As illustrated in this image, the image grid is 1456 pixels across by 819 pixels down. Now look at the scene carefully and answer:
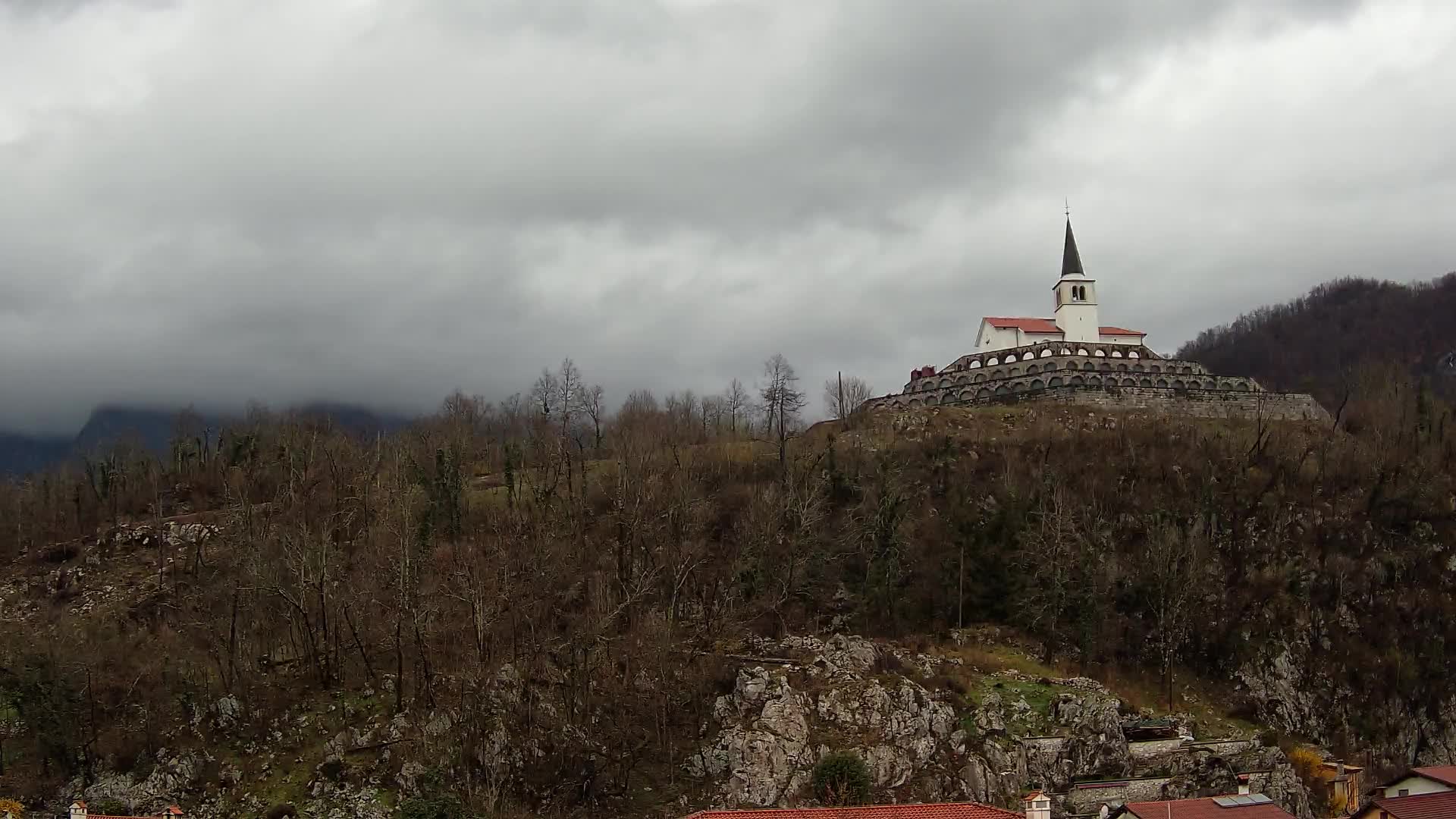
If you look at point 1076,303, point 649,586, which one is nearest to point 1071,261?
point 1076,303

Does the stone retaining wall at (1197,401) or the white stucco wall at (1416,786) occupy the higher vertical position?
the stone retaining wall at (1197,401)

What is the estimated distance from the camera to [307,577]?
51.2m

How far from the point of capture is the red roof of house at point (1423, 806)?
33.2 m

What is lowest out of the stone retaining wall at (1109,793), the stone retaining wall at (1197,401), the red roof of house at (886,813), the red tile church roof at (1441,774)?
the stone retaining wall at (1109,793)

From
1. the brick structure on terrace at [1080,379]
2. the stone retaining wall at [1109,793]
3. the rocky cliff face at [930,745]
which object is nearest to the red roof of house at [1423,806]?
the rocky cliff face at [930,745]

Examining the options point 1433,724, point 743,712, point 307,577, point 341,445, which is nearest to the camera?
point 743,712

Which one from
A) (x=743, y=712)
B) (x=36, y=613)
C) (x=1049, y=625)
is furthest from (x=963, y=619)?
(x=36, y=613)

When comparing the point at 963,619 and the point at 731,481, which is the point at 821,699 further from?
the point at 731,481

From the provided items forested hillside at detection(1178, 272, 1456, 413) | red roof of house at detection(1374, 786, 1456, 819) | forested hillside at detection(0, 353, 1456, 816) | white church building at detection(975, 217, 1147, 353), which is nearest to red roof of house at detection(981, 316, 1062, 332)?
white church building at detection(975, 217, 1147, 353)

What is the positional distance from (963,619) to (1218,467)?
64.7 ft

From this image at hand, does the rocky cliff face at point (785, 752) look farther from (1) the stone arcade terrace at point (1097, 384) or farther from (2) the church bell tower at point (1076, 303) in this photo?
(2) the church bell tower at point (1076, 303)

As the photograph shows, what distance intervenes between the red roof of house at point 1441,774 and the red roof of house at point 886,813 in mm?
17075

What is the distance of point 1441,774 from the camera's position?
3894 centimetres

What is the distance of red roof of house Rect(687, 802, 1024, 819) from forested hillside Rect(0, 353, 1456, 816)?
11564mm
